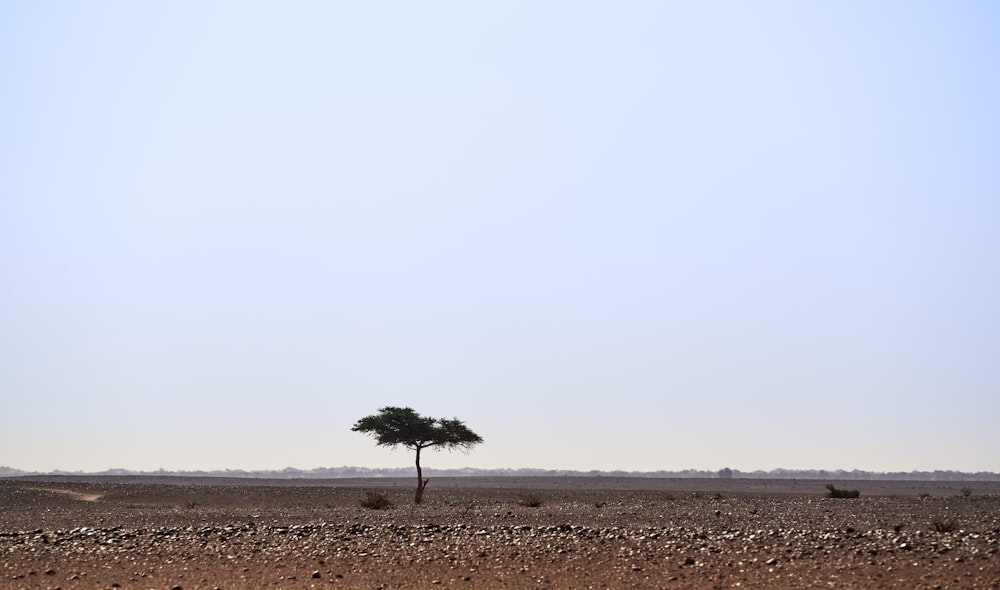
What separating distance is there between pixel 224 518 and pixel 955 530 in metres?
26.0

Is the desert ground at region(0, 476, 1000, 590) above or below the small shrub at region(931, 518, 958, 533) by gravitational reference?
below

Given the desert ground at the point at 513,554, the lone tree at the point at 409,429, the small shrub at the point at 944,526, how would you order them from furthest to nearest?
the lone tree at the point at 409,429 < the small shrub at the point at 944,526 < the desert ground at the point at 513,554

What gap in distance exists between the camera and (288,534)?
28.9 m

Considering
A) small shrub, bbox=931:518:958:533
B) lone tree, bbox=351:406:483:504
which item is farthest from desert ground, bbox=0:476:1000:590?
lone tree, bbox=351:406:483:504

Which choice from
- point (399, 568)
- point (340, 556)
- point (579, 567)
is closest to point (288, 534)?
point (340, 556)

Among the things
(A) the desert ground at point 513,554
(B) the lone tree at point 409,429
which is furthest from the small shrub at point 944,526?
(B) the lone tree at point 409,429

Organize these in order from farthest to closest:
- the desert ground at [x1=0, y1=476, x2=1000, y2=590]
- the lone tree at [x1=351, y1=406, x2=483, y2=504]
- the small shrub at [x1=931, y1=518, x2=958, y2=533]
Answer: the lone tree at [x1=351, y1=406, x2=483, y2=504], the small shrub at [x1=931, y1=518, x2=958, y2=533], the desert ground at [x1=0, y1=476, x2=1000, y2=590]

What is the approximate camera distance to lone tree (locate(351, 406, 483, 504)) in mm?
66062

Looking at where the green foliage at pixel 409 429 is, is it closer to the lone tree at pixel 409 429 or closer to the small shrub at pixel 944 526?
the lone tree at pixel 409 429

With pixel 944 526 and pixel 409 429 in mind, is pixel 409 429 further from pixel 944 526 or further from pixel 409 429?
pixel 944 526

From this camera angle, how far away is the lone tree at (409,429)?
66062 millimetres

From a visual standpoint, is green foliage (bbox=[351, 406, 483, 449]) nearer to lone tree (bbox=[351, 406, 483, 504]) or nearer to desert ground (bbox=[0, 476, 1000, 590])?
lone tree (bbox=[351, 406, 483, 504])

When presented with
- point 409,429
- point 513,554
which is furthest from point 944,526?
point 409,429

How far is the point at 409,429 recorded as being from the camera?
6612 cm
